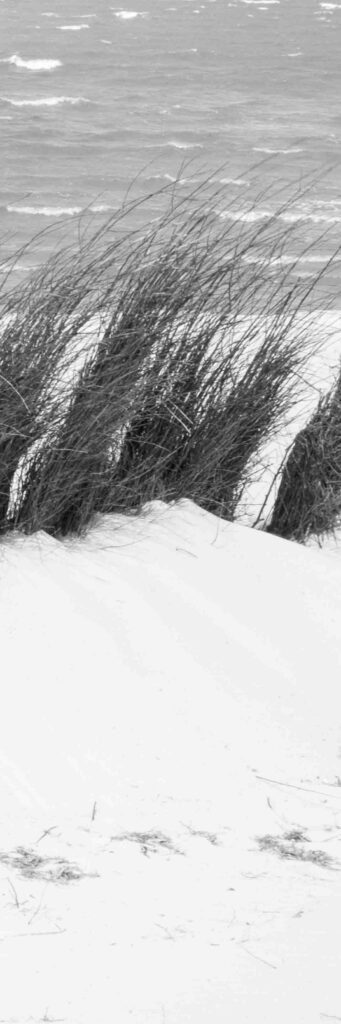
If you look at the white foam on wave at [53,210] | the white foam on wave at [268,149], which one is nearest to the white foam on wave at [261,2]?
the white foam on wave at [268,149]

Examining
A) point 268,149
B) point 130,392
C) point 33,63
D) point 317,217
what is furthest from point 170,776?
point 33,63

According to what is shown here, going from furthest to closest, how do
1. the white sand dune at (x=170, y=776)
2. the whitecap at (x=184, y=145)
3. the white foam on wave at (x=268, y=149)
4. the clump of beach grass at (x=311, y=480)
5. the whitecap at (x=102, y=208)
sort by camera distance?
the whitecap at (x=184, y=145) < the white foam on wave at (x=268, y=149) < the whitecap at (x=102, y=208) < the clump of beach grass at (x=311, y=480) < the white sand dune at (x=170, y=776)

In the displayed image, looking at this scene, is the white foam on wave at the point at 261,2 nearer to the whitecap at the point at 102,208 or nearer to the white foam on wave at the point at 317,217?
the whitecap at the point at 102,208

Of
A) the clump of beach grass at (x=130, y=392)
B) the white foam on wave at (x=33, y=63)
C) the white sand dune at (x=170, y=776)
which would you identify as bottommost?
the white sand dune at (x=170, y=776)

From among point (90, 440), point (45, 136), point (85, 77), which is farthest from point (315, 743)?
point (85, 77)

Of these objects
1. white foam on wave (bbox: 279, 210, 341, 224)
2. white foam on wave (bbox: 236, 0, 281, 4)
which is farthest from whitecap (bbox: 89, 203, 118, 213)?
white foam on wave (bbox: 236, 0, 281, 4)

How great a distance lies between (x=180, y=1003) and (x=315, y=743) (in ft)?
3.92

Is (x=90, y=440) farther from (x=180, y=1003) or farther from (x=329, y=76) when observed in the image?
(x=329, y=76)

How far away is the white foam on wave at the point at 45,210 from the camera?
1733cm

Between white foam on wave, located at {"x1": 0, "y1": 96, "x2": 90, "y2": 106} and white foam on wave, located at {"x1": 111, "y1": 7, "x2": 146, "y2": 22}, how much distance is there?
50.5 ft

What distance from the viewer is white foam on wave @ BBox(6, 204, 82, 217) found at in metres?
17.3

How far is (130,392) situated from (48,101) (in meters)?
23.5

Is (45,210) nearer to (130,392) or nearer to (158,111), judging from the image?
(158,111)

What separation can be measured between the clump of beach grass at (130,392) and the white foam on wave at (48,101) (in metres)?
22.4
